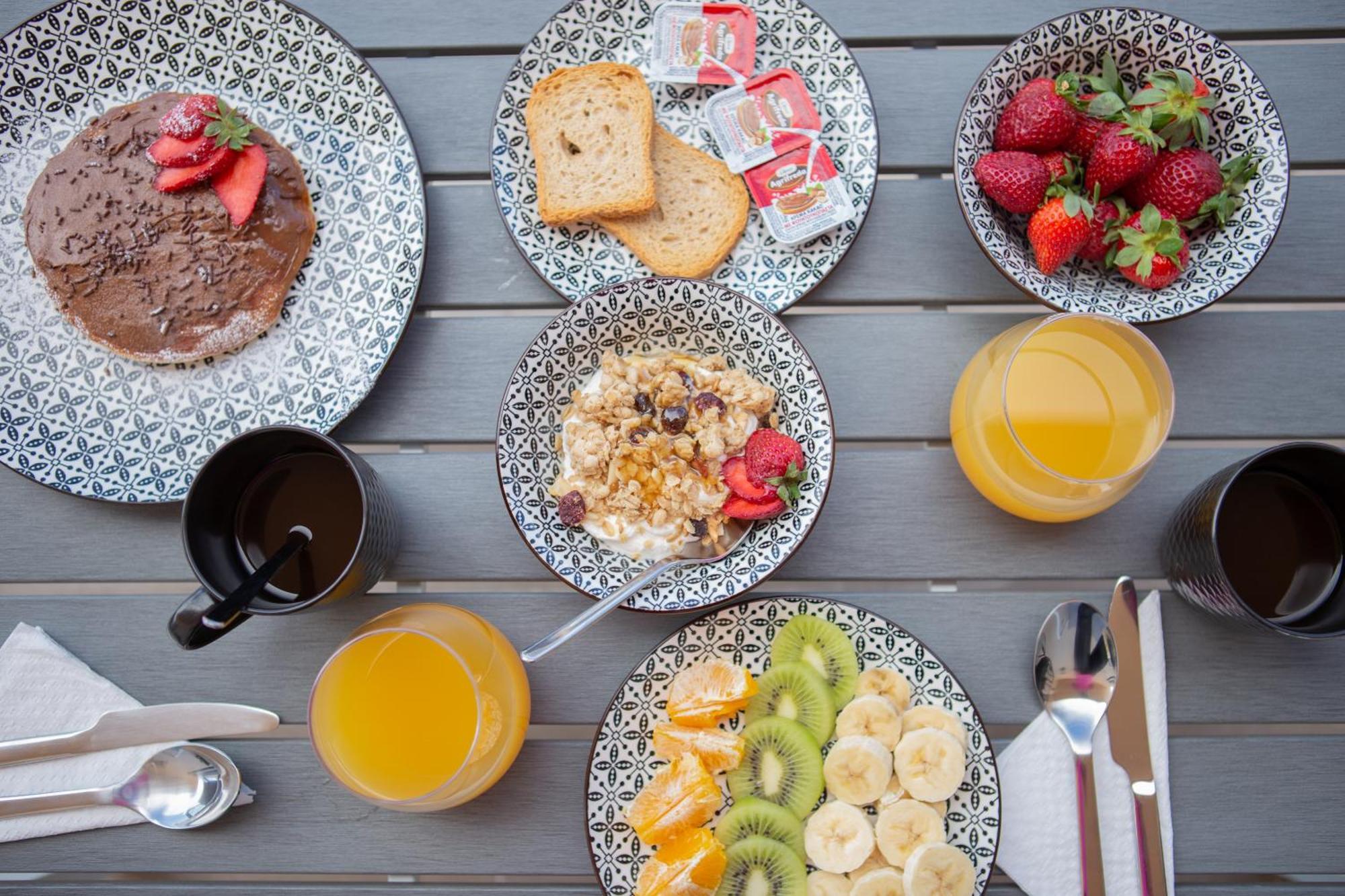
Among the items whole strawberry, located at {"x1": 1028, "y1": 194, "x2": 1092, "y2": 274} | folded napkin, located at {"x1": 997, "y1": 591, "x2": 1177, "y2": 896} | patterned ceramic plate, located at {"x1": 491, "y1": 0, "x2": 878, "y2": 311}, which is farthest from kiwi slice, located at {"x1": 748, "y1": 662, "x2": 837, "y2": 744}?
whole strawberry, located at {"x1": 1028, "y1": 194, "x2": 1092, "y2": 274}

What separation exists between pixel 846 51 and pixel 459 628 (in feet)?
3.03

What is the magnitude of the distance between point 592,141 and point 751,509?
0.55m

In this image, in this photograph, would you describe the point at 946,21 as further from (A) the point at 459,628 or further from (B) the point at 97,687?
(B) the point at 97,687

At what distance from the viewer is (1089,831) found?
105 centimetres

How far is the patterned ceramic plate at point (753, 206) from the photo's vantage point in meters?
1.14

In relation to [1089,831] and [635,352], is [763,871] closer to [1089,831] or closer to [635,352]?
[1089,831]

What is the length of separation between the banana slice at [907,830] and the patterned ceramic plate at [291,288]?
0.86m

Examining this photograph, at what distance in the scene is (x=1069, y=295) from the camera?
110 cm

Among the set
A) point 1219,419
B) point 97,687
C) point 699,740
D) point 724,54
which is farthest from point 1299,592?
point 97,687

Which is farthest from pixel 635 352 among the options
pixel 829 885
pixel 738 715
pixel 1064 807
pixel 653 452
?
pixel 1064 807

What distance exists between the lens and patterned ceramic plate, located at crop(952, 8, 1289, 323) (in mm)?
1083

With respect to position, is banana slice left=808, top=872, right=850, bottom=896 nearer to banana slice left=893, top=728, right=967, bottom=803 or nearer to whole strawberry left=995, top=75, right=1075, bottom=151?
banana slice left=893, top=728, right=967, bottom=803

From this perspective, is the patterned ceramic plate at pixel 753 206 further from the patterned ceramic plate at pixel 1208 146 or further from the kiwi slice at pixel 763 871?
the kiwi slice at pixel 763 871

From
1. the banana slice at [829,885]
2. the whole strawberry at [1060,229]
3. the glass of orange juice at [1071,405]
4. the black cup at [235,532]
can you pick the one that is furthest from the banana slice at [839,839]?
the whole strawberry at [1060,229]
